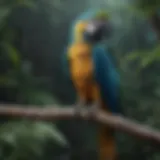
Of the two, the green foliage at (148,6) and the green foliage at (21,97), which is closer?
the green foliage at (148,6)

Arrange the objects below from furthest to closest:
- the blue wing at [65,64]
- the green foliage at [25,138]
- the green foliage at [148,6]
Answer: the blue wing at [65,64] → the green foliage at [25,138] → the green foliage at [148,6]

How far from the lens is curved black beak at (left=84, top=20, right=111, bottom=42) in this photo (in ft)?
3.19

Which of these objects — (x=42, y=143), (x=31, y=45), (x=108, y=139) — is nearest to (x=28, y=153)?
(x=42, y=143)

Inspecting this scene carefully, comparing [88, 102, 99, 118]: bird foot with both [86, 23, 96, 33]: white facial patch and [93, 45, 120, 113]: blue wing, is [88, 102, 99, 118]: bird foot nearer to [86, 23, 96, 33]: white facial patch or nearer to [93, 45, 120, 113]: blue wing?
[93, 45, 120, 113]: blue wing

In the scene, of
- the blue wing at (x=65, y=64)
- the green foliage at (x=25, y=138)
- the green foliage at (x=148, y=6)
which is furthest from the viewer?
the blue wing at (x=65, y=64)

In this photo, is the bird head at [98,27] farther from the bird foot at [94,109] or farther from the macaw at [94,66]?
the bird foot at [94,109]

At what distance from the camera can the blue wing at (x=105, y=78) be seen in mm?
1005

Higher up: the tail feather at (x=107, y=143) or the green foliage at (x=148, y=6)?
the green foliage at (x=148, y=6)

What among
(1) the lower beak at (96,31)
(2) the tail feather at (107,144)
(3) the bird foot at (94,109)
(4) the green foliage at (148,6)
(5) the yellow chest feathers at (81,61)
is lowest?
(2) the tail feather at (107,144)

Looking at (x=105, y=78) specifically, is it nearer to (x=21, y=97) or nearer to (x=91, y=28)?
(x=91, y=28)

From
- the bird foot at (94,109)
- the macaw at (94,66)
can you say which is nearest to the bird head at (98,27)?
the macaw at (94,66)

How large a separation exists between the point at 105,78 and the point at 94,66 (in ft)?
0.12

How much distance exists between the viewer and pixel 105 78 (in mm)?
1005

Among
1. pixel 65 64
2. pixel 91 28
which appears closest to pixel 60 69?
pixel 65 64
